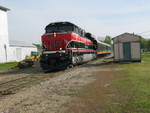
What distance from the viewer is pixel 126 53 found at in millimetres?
21406

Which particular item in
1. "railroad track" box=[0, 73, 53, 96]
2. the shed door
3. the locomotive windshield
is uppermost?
the locomotive windshield

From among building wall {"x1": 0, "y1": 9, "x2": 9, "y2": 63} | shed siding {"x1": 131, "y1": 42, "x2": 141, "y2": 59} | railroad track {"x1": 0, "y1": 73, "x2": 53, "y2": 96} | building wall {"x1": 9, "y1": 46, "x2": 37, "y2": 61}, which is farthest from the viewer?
building wall {"x1": 9, "y1": 46, "x2": 37, "y2": 61}

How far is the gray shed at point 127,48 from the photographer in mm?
20906

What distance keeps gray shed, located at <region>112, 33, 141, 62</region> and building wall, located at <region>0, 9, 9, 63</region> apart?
21.4 m

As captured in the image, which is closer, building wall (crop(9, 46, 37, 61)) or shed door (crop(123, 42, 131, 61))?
shed door (crop(123, 42, 131, 61))

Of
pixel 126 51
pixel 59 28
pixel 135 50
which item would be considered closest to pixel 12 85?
pixel 59 28

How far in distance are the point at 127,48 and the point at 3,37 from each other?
23551 millimetres

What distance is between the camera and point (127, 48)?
2131cm

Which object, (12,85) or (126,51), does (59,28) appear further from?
(126,51)

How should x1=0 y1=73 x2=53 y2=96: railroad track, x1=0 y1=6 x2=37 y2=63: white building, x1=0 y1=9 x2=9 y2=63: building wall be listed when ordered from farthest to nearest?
1. x1=0 y1=6 x2=37 y2=63: white building
2. x1=0 y1=9 x2=9 y2=63: building wall
3. x1=0 y1=73 x2=53 y2=96: railroad track

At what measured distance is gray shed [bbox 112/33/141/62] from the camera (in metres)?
20.9

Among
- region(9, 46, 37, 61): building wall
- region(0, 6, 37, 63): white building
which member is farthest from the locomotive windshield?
region(9, 46, 37, 61): building wall

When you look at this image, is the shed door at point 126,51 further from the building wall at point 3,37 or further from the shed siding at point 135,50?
the building wall at point 3,37

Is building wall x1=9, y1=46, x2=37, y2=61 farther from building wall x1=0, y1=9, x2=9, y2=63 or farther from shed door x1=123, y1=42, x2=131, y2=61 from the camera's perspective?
shed door x1=123, y1=42, x2=131, y2=61
